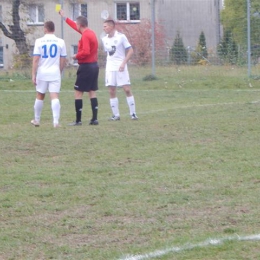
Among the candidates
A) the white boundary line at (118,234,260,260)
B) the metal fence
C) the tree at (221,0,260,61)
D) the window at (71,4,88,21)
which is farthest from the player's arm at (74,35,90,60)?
the window at (71,4,88,21)

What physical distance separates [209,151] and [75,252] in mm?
3951

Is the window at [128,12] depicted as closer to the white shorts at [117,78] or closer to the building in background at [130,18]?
the building in background at [130,18]

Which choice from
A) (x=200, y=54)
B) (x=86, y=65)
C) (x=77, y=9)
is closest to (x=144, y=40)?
(x=200, y=54)

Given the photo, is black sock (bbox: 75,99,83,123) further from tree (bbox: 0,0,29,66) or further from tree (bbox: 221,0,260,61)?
tree (bbox: 0,0,29,66)

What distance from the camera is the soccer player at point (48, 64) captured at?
11398 millimetres

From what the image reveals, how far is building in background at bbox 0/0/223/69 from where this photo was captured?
22.9m

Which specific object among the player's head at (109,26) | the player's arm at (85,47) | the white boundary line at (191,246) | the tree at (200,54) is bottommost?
the white boundary line at (191,246)

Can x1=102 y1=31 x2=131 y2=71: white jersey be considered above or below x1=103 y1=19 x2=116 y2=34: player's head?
below

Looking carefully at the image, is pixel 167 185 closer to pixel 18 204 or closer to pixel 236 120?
pixel 18 204

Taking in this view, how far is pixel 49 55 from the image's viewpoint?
37.5 ft

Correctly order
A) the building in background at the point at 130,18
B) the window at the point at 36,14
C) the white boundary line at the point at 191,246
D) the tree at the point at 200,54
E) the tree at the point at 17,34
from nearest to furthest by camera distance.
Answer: the white boundary line at the point at 191,246 → the tree at the point at 200,54 → the tree at the point at 17,34 → the building in background at the point at 130,18 → the window at the point at 36,14

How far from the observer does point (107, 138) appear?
32.5 feet

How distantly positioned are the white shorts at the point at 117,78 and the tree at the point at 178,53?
972 cm

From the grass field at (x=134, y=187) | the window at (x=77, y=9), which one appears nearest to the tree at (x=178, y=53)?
the window at (x=77, y=9)
